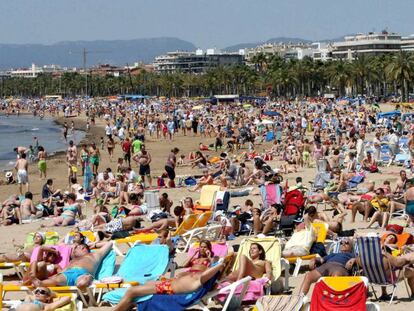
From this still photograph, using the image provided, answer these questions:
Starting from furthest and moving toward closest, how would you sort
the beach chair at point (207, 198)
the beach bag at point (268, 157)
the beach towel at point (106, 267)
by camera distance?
the beach bag at point (268, 157) < the beach chair at point (207, 198) < the beach towel at point (106, 267)

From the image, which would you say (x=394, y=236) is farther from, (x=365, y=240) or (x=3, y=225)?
(x=3, y=225)

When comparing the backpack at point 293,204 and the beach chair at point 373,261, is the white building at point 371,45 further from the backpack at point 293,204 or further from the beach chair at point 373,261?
the beach chair at point 373,261

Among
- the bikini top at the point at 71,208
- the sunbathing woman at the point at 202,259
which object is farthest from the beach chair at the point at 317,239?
the bikini top at the point at 71,208

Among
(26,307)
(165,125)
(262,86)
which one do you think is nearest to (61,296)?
(26,307)

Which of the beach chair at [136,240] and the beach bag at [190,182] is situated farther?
the beach bag at [190,182]

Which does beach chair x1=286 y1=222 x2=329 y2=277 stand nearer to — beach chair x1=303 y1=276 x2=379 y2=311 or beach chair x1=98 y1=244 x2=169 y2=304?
beach chair x1=98 y1=244 x2=169 y2=304

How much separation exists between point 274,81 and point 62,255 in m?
88.6

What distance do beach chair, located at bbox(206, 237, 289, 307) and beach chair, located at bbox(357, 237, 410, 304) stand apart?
3.38ft

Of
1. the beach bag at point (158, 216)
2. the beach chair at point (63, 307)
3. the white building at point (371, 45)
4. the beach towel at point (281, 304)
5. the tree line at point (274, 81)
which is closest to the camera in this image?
the beach towel at point (281, 304)

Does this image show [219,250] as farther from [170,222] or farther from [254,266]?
[170,222]

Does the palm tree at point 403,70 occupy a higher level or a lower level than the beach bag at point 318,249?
higher

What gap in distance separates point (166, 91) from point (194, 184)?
110773mm

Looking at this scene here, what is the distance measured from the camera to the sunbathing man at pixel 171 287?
287 inches

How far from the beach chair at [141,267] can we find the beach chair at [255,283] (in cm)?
87
